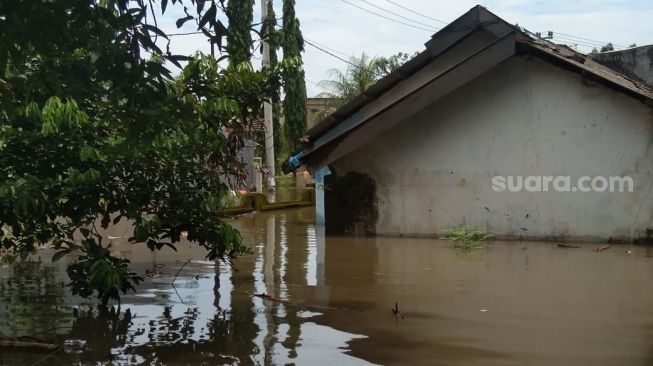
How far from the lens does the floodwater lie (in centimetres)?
596

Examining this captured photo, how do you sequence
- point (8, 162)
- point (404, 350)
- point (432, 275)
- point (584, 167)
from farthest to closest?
point (584, 167) < point (432, 275) < point (8, 162) < point (404, 350)

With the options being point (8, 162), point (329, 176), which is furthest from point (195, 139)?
point (329, 176)

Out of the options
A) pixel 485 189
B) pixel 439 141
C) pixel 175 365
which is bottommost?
pixel 175 365

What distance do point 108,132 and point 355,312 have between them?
326 cm

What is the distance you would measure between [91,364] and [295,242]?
851 centimetres

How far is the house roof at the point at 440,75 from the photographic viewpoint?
13.6 meters

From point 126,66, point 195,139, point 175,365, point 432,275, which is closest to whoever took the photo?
point 126,66

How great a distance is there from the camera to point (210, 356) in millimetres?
5926

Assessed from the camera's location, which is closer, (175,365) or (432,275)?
(175,365)

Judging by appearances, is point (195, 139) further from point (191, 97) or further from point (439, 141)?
point (439, 141)

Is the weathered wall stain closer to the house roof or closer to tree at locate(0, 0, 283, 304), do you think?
the house roof

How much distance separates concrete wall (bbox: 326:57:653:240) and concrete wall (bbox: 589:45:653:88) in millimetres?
6115

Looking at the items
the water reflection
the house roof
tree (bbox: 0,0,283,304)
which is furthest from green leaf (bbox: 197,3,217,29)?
the house roof

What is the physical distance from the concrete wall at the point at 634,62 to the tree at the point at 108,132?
47.3 ft
